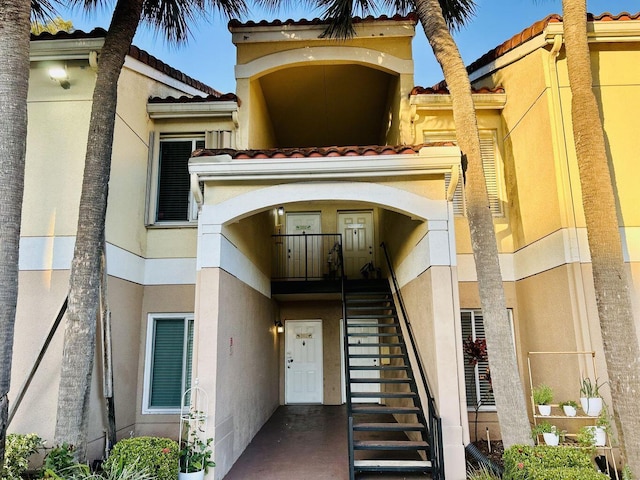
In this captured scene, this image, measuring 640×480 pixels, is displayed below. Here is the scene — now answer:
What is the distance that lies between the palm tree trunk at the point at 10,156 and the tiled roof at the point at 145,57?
9.70ft

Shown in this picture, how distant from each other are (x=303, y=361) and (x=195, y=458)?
681 cm

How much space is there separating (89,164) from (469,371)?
7.00m

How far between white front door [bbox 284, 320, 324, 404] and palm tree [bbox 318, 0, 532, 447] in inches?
290

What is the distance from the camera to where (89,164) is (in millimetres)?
5707

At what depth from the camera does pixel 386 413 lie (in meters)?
6.79

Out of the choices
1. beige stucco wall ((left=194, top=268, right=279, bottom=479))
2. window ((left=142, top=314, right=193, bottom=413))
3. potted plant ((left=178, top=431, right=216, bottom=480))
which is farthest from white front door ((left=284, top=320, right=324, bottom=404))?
potted plant ((left=178, top=431, right=216, bottom=480))

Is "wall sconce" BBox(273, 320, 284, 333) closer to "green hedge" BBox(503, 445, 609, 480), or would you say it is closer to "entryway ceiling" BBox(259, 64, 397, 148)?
"entryway ceiling" BBox(259, 64, 397, 148)

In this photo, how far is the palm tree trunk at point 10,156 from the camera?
382 centimetres

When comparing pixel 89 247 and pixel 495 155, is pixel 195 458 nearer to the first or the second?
pixel 89 247

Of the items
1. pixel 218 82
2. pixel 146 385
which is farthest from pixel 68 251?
pixel 218 82

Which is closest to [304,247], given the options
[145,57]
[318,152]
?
[145,57]

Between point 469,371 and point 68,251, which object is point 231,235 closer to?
point 68,251

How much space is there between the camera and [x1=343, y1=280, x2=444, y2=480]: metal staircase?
5652mm

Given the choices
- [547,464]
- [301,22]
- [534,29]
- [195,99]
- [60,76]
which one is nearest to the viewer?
[547,464]
